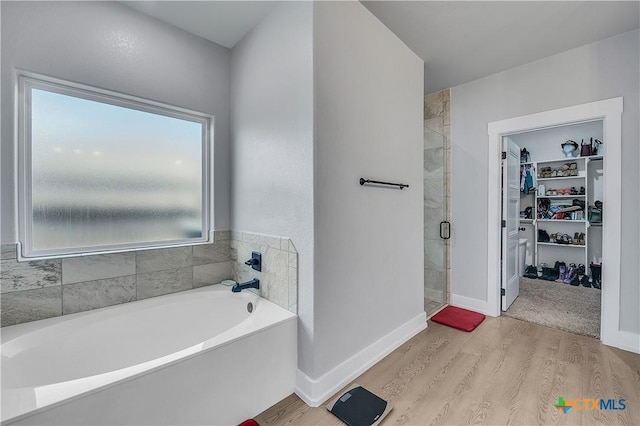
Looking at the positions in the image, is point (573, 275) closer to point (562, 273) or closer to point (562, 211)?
point (562, 273)

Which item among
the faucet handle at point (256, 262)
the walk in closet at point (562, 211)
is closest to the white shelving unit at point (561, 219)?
the walk in closet at point (562, 211)

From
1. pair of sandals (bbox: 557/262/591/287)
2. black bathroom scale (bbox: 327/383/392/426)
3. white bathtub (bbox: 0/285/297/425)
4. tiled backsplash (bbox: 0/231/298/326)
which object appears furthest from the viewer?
pair of sandals (bbox: 557/262/591/287)

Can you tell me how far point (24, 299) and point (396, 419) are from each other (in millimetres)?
Result: 2258

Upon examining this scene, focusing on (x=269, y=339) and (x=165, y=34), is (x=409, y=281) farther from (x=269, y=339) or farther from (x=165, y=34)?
(x=165, y=34)

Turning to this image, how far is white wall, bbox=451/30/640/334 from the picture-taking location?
2.16 m

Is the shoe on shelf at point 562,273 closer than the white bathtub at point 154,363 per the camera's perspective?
No

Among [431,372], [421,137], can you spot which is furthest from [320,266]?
[421,137]

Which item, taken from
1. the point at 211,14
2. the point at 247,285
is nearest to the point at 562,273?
the point at 247,285

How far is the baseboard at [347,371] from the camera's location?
1.65 m

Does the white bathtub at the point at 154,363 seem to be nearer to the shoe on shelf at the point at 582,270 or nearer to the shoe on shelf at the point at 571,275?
the shoe on shelf at the point at 571,275

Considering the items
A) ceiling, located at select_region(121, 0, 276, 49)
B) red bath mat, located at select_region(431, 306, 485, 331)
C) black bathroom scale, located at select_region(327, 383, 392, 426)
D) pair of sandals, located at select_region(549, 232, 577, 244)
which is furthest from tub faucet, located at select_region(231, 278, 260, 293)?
pair of sandals, located at select_region(549, 232, 577, 244)

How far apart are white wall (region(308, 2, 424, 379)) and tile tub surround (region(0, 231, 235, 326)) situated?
0.59 meters

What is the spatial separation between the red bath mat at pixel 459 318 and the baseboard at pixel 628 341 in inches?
38.1

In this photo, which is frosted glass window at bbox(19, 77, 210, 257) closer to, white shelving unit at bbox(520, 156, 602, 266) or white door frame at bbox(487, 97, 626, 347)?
white door frame at bbox(487, 97, 626, 347)
